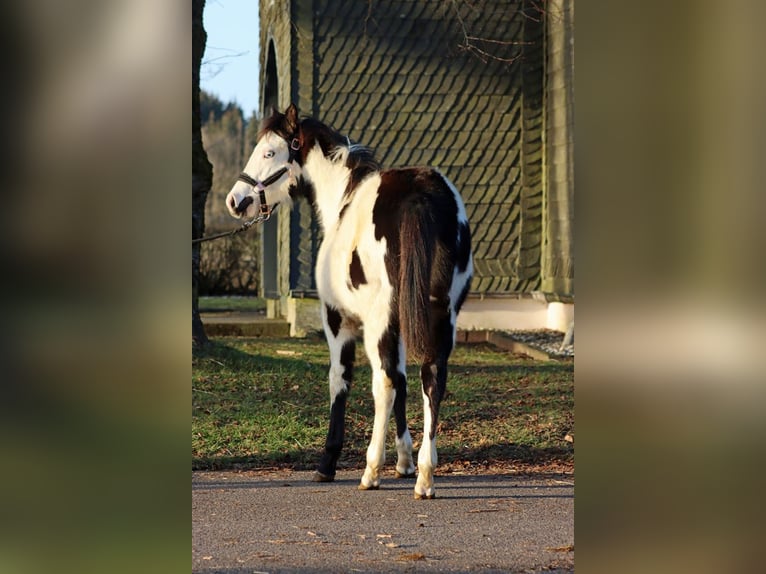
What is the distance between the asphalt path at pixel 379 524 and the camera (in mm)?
4910

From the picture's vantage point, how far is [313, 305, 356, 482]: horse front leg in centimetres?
691

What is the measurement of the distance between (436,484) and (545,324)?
25.1 feet

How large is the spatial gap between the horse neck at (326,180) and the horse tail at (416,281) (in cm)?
111

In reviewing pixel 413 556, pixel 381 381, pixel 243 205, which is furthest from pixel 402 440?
pixel 413 556

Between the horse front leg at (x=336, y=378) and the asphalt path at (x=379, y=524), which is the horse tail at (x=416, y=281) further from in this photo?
the asphalt path at (x=379, y=524)

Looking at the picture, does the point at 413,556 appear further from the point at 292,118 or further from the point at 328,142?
the point at 292,118

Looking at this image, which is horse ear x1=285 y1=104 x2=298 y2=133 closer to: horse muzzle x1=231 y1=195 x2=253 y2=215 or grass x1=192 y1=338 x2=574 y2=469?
horse muzzle x1=231 y1=195 x2=253 y2=215

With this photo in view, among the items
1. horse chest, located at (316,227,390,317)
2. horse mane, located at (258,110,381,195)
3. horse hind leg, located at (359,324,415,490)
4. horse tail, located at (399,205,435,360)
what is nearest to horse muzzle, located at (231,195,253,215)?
horse mane, located at (258,110,381,195)

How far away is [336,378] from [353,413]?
6.35 feet

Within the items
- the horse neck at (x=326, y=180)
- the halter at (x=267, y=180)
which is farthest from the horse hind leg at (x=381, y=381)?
the halter at (x=267, y=180)

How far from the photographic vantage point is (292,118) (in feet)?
24.3

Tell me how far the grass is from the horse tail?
174 centimetres
